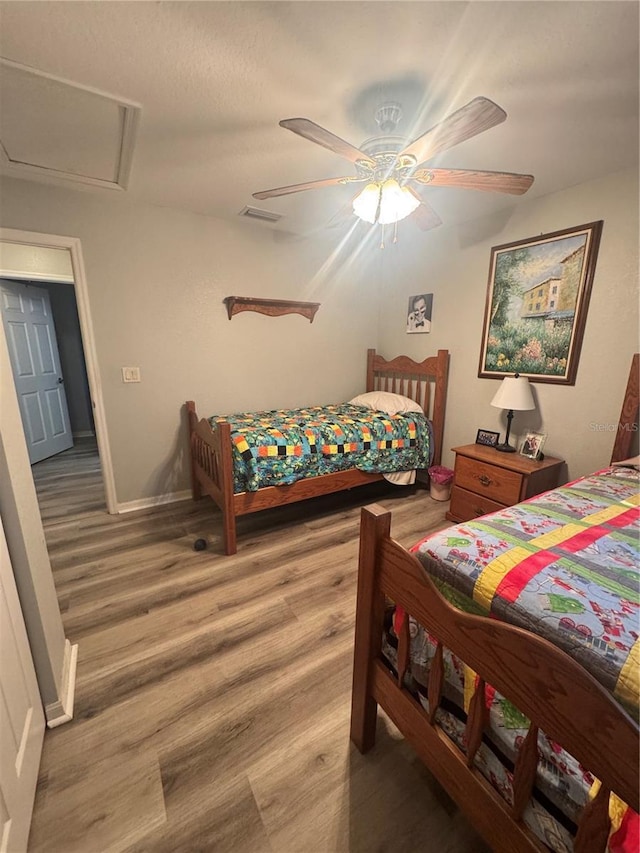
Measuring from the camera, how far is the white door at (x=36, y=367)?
12.3 ft

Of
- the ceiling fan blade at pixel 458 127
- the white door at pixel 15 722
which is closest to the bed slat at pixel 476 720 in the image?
the white door at pixel 15 722

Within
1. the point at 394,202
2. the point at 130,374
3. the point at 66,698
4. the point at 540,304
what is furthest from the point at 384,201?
the point at 66,698

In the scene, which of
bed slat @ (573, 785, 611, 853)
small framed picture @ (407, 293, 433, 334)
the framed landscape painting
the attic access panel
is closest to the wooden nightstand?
the framed landscape painting

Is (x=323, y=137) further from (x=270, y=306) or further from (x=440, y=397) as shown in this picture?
(x=440, y=397)

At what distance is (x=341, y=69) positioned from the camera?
4.39 ft

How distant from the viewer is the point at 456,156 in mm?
1906

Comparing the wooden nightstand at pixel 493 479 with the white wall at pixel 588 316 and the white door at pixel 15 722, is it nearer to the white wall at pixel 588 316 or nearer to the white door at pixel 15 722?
the white wall at pixel 588 316

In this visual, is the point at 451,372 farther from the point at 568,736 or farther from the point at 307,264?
the point at 568,736

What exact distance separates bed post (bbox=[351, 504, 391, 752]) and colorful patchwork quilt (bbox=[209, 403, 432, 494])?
1365 mm

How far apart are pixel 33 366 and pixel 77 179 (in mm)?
2720

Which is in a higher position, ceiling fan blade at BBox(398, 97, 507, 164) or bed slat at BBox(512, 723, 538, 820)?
ceiling fan blade at BBox(398, 97, 507, 164)

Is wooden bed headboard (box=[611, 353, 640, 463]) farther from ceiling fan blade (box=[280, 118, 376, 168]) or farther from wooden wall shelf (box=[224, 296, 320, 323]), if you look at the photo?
wooden wall shelf (box=[224, 296, 320, 323])

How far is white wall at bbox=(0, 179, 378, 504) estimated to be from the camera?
252cm

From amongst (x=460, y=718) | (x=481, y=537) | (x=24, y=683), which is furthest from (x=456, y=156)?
(x=24, y=683)
